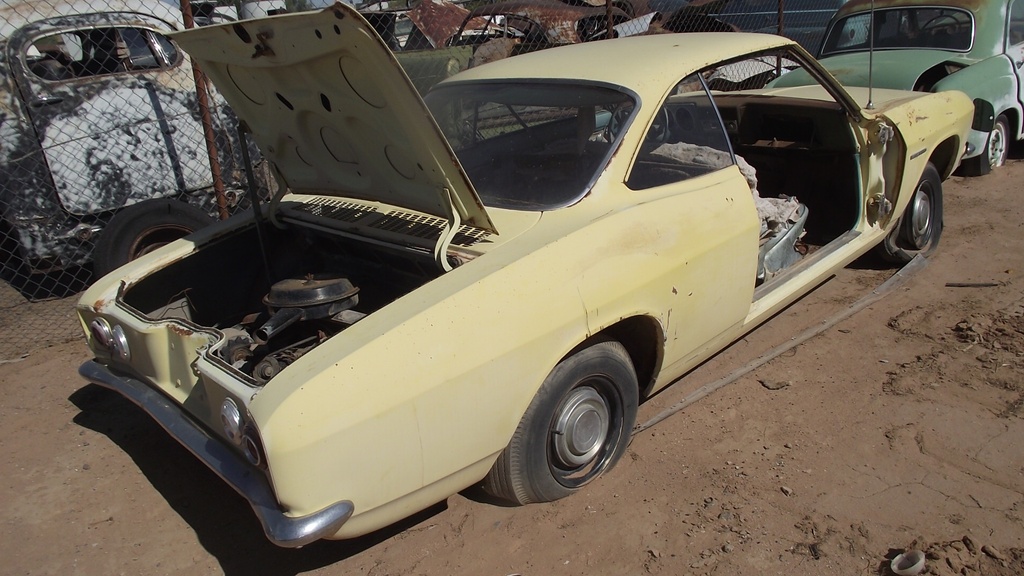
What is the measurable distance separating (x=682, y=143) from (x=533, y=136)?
64 centimetres

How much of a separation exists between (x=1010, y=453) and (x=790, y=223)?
149 centimetres

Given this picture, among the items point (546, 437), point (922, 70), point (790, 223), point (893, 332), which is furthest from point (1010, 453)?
point (922, 70)

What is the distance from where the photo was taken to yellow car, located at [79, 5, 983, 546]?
2230 millimetres

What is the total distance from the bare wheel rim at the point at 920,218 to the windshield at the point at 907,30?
2272 millimetres

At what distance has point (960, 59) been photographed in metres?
6.14

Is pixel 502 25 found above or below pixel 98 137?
below

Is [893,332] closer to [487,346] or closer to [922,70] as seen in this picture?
[487,346]

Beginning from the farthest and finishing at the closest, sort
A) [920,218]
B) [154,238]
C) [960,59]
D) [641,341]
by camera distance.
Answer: [960,59] < [154,238] < [920,218] < [641,341]

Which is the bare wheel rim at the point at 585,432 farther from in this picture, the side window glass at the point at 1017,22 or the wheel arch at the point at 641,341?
the side window glass at the point at 1017,22

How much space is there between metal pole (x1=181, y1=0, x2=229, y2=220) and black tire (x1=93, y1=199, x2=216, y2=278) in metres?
0.30

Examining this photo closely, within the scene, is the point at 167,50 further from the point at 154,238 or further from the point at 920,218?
the point at 920,218

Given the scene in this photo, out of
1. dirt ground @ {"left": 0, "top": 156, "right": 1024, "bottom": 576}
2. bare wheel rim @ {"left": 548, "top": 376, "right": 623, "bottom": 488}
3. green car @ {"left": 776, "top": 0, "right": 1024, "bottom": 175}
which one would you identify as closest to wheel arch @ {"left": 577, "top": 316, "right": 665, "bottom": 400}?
bare wheel rim @ {"left": 548, "top": 376, "right": 623, "bottom": 488}

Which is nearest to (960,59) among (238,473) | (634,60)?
(634,60)

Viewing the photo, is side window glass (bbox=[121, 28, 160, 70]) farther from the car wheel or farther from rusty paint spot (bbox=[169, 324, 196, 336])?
the car wheel
